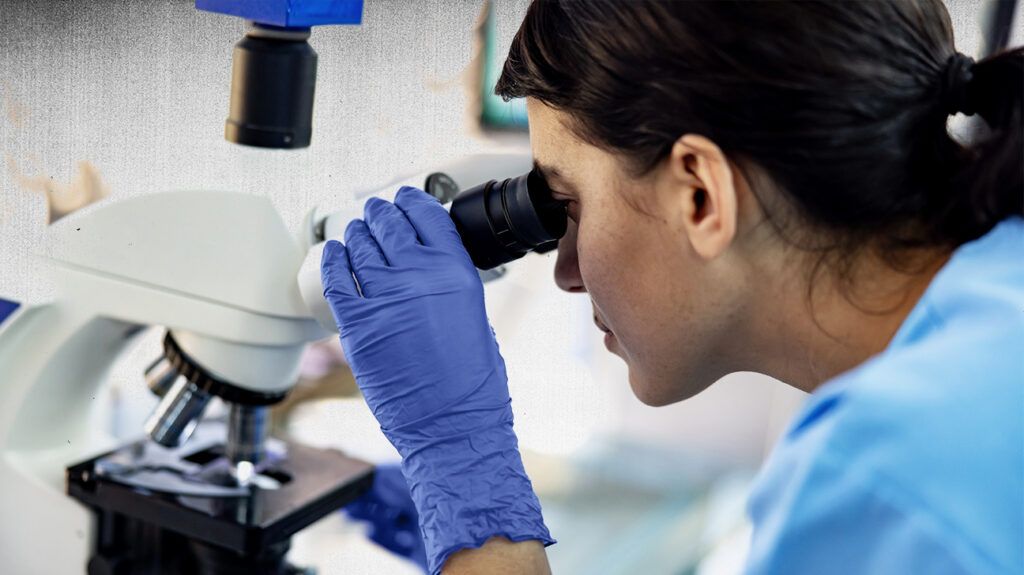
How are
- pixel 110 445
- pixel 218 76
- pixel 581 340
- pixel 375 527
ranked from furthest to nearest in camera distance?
pixel 581 340, pixel 375 527, pixel 110 445, pixel 218 76

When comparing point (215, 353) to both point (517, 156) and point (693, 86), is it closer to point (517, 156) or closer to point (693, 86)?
point (517, 156)

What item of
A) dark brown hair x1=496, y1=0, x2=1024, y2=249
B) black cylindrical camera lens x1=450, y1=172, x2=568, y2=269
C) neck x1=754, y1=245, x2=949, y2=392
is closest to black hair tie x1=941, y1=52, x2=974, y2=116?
dark brown hair x1=496, y1=0, x2=1024, y2=249

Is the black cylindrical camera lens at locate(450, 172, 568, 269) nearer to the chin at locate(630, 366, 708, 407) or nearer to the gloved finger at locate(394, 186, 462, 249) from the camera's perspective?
the gloved finger at locate(394, 186, 462, 249)

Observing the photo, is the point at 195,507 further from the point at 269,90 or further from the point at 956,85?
the point at 956,85

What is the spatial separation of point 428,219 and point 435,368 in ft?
0.50

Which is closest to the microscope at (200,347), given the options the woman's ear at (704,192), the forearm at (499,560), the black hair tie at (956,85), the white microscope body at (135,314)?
the white microscope body at (135,314)

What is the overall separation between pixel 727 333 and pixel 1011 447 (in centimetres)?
33

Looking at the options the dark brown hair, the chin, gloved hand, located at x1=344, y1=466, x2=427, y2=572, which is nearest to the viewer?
the dark brown hair

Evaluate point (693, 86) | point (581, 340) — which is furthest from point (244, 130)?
point (581, 340)

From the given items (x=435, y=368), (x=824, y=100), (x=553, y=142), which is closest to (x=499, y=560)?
(x=435, y=368)

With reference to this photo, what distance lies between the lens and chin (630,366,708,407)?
3.26 feet

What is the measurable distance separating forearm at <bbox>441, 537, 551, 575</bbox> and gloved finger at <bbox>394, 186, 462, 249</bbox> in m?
0.30

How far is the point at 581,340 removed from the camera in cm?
214

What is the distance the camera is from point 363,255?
3.20 feet
